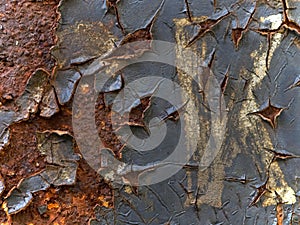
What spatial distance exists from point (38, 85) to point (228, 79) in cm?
37

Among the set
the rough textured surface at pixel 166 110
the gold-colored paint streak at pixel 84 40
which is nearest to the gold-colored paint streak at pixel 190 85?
the rough textured surface at pixel 166 110

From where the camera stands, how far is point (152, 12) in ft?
2.82

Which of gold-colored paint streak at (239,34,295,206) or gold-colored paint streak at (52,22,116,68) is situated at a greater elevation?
gold-colored paint streak at (52,22,116,68)

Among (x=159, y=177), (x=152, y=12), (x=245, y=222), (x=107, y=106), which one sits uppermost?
(x=152, y=12)

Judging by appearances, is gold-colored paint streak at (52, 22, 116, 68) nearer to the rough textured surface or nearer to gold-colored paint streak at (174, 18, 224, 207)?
the rough textured surface

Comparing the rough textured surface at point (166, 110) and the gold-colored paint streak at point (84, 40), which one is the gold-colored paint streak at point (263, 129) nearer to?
the rough textured surface at point (166, 110)

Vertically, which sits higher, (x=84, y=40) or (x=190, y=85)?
(x=84, y=40)

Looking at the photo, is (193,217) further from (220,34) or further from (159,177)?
(220,34)

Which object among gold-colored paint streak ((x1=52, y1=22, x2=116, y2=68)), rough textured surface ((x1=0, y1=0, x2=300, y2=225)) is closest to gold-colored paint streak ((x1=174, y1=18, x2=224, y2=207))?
rough textured surface ((x1=0, y1=0, x2=300, y2=225))

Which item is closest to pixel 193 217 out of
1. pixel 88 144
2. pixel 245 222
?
pixel 245 222

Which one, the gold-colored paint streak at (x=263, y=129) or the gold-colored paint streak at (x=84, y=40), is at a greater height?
the gold-colored paint streak at (x=84, y=40)

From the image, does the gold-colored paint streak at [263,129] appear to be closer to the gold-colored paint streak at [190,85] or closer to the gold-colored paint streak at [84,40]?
the gold-colored paint streak at [190,85]

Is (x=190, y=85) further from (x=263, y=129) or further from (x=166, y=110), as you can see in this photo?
(x=263, y=129)

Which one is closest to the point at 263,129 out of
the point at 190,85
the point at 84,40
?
the point at 190,85
